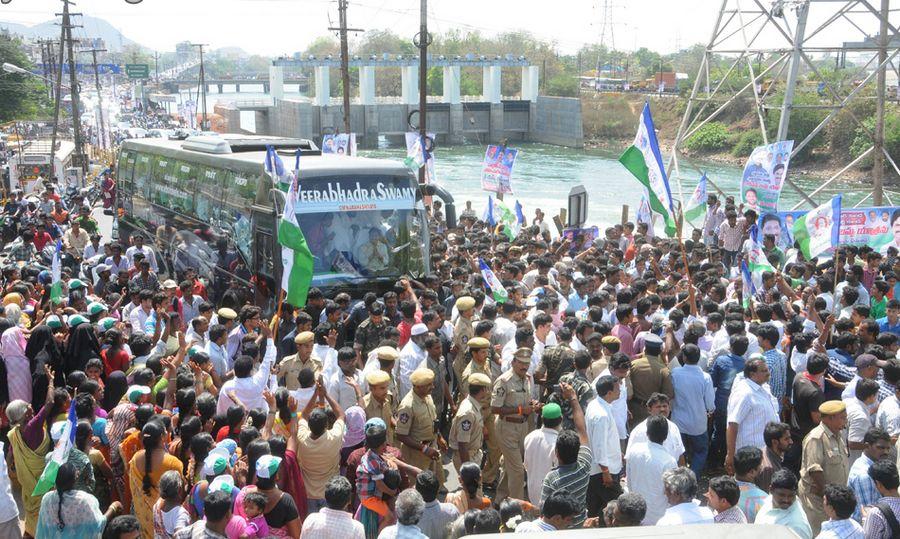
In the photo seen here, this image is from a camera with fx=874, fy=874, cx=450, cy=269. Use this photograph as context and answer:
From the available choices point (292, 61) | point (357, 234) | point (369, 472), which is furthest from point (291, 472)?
point (292, 61)

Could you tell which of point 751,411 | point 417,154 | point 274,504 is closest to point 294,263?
point 274,504

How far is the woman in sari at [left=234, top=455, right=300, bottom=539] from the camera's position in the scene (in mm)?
4754

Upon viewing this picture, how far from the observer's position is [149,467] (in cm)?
530

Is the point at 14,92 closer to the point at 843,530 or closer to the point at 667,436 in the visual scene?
the point at 667,436

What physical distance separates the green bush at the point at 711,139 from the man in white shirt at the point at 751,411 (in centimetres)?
5435

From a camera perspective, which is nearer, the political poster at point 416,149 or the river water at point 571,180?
the political poster at point 416,149

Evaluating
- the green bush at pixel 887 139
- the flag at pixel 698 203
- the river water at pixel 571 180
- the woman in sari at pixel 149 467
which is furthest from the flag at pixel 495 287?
the green bush at pixel 887 139

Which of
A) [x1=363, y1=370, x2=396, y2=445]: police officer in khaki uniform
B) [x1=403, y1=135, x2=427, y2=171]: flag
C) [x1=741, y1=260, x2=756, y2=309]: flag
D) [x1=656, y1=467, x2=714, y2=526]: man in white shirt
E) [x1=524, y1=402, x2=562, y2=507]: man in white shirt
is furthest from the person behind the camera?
[x1=403, y1=135, x2=427, y2=171]: flag

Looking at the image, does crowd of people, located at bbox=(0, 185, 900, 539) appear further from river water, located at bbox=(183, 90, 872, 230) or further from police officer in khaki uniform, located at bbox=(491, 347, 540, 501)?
river water, located at bbox=(183, 90, 872, 230)

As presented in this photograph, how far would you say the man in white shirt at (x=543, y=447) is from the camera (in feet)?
18.9

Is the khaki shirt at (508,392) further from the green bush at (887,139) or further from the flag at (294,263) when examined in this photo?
the green bush at (887,139)

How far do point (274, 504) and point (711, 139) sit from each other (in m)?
57.4

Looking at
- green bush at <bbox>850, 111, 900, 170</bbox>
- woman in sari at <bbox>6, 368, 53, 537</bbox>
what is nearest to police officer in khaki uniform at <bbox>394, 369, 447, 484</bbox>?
woman in sari at <bbox>6, 368, 53, 537</bbox>

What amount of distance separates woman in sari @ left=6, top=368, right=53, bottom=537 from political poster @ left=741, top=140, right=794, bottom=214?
10.3m
